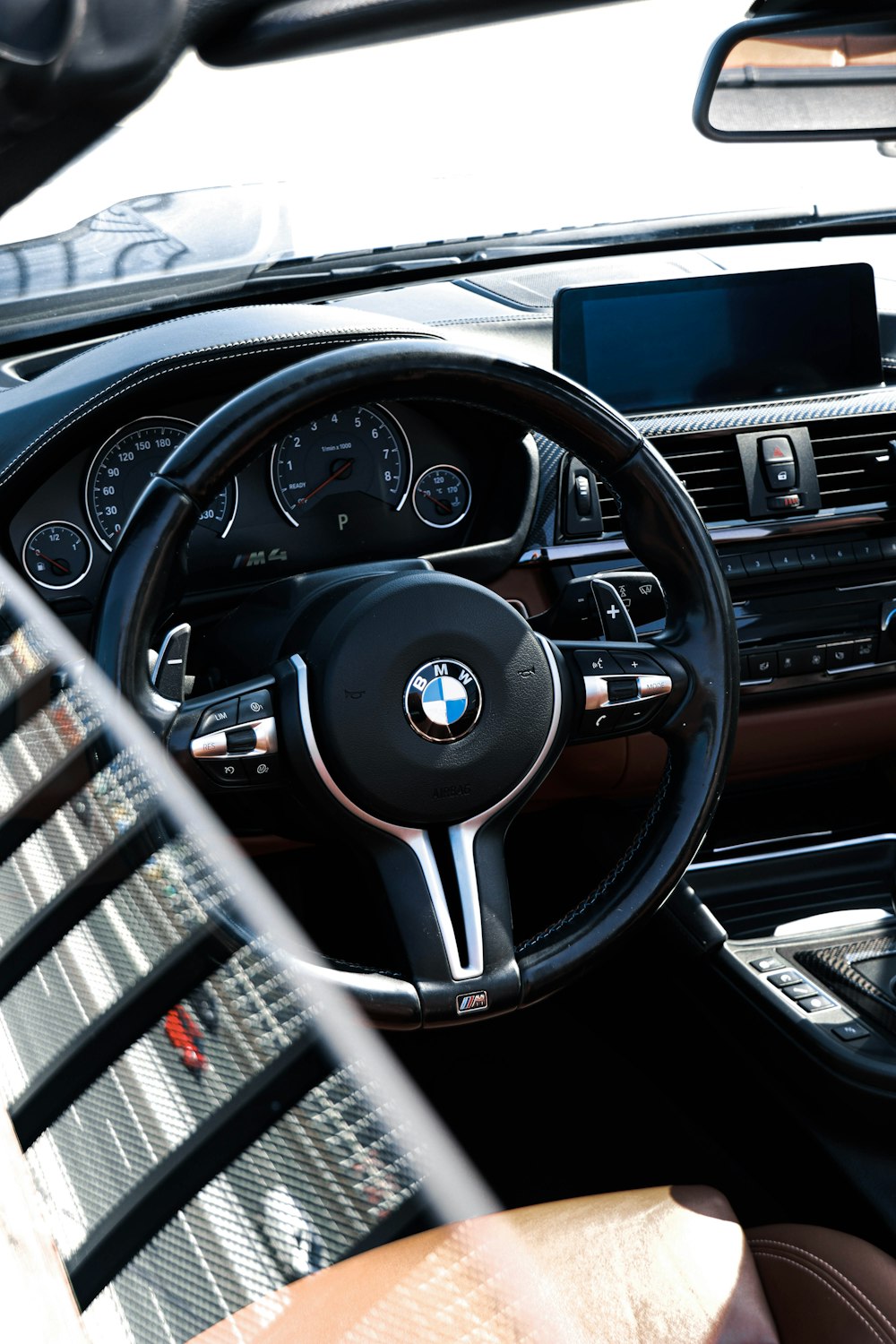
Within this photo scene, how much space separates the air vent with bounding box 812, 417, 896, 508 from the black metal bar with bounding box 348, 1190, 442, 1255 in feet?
5.71

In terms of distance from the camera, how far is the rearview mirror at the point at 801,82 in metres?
1.88

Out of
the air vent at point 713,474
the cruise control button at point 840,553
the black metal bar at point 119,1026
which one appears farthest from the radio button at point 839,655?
the black metal bar at point 119,1026

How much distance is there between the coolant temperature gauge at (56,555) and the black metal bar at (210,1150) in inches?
46.1

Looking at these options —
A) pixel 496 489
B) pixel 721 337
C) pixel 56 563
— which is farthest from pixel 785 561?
pixel 56 563

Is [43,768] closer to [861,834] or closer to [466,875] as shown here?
[466,875]

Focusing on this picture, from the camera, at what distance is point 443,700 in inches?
51.5

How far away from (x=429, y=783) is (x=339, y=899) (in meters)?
0.71

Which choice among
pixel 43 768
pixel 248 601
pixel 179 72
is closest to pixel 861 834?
pixel 248 601

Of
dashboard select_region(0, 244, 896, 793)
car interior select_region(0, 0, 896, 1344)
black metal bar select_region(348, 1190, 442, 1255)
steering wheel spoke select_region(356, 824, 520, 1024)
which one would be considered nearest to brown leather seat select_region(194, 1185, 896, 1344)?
car interior select_region(0, 0, 896, 1344)

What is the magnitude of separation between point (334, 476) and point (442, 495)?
0.53 ft

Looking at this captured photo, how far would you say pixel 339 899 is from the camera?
1963 millimetres

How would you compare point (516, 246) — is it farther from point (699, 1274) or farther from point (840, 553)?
point (699, 1274)

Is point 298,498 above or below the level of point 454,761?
above

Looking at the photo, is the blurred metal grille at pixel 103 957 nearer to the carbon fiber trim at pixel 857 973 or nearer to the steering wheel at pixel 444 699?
the steering wheel at pixel 444 699
